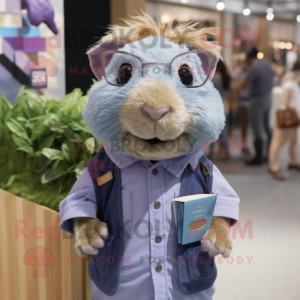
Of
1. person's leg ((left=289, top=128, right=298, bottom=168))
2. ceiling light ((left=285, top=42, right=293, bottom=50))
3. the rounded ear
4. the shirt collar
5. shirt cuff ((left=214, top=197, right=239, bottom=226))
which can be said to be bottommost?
person's leg ((left=289, top=128, right=298, bottom=168))

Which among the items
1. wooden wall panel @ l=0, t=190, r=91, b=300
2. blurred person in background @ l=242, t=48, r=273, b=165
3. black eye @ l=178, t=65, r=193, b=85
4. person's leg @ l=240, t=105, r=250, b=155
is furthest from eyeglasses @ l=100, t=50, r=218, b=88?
person's leg @ l=240, t=105, r=250, b=155

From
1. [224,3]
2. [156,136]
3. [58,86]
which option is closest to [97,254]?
[156,136]

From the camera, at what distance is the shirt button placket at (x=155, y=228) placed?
2.96 ft

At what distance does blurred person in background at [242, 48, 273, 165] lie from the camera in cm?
363

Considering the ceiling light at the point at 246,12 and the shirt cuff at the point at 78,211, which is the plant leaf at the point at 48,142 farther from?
the ceiling light at the point at 246,12

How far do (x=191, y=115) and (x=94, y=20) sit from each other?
1.37 metres

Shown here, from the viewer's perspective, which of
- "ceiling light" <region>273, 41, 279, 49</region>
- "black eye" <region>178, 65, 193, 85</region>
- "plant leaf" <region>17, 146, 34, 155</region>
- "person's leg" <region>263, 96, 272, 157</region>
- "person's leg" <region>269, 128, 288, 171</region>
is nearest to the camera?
"black eye" <region>178, 65, 193, 85</region>

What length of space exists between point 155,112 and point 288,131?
127 inches

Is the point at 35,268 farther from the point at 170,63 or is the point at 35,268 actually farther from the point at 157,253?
the point at 170,63

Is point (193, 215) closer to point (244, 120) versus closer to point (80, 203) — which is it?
point (80, 203)

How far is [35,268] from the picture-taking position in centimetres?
127

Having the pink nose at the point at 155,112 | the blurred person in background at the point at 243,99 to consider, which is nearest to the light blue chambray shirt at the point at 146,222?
the pink nose at the point at 155,112

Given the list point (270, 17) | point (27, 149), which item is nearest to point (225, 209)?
point (27, 149)

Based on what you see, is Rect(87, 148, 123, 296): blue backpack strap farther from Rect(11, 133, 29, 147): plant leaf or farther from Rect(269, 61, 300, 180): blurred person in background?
Rect(269, 61, 300, 180): blurred person in background
